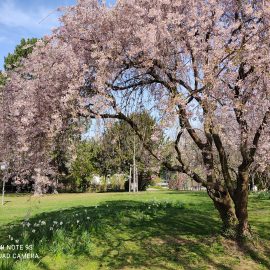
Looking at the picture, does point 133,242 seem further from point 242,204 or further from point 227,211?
point 242,204

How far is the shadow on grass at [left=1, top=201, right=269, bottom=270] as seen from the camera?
767cm

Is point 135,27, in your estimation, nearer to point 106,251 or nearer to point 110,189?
point 106,251

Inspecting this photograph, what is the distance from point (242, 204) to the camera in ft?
28.6

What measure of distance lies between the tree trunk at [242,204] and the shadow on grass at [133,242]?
77 cm

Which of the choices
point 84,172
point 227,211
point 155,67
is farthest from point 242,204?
point 84,172

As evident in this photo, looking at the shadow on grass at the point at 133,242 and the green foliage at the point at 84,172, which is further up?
the green foliage at the point at 84,172

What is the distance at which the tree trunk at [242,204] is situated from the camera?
8711 mm

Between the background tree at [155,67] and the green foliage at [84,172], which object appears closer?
the background tree at [155,67]

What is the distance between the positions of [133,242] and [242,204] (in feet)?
→ 9.01

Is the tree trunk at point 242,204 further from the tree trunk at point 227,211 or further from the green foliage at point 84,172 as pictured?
the green foliage at point 84,172

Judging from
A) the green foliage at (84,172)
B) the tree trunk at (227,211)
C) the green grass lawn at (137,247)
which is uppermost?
the green foliage at (84,172)

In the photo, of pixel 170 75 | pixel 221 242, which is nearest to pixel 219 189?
pixel 221 242

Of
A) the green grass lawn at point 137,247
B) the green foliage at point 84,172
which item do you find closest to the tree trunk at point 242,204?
the green grass lawn at point 137,247

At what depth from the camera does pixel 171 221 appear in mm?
11156
